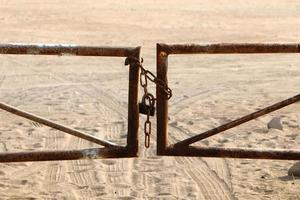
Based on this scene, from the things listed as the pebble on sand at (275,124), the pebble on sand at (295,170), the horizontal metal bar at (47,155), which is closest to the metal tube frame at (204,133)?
the horizontal metal bar at (47,155)

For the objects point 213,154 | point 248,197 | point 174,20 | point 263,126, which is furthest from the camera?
point 174,20

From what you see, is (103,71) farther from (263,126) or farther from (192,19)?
(192,19)

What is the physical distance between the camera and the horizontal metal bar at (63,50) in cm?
398

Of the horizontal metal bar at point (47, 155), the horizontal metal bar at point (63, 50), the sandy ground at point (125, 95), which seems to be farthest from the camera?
the sandy ground at point (125, 95)

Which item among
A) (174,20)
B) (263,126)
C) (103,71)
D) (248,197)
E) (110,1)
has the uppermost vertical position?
(110,1)

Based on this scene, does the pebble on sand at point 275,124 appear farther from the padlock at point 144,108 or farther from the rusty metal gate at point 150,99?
the padlock at point 144,108

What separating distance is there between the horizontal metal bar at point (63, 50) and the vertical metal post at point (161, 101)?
0.53ft

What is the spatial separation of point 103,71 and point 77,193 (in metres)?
4.87

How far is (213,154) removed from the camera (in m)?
4.16

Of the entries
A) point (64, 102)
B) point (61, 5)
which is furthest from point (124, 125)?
point (61, 5)

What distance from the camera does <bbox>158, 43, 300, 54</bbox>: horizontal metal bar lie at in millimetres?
4023

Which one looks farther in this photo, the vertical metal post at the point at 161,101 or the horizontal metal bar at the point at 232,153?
the horizontal metal bar at the point at 232,153

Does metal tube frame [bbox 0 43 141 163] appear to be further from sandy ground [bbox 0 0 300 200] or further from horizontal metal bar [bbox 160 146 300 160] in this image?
sandy ground [bbox 0 0 300 200]

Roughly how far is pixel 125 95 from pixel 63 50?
4744mm
